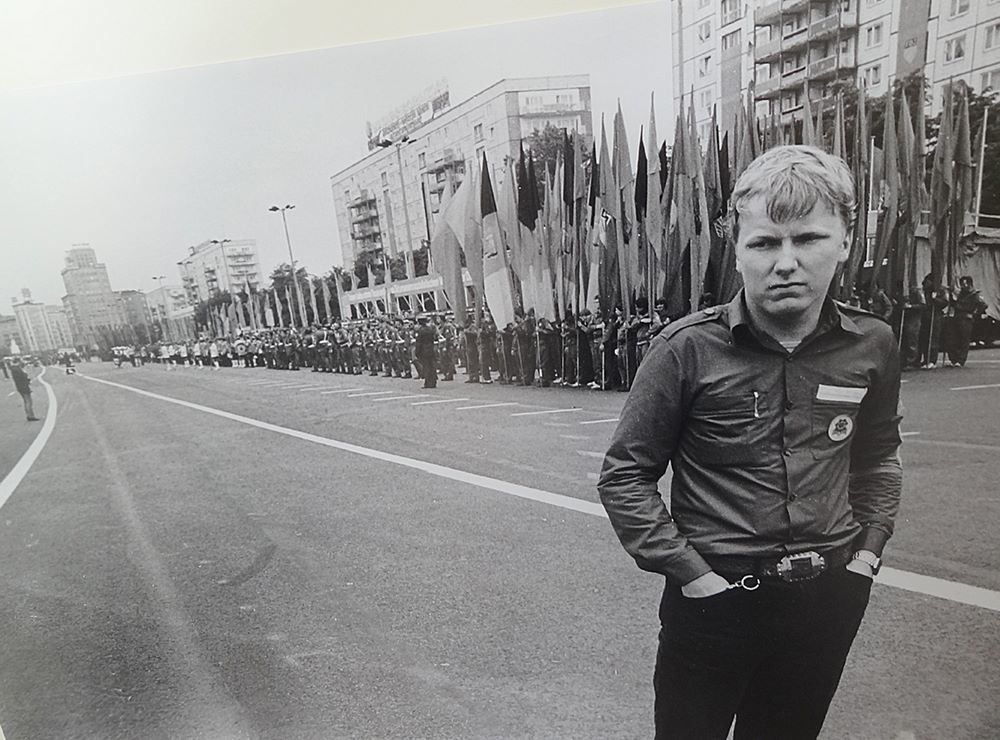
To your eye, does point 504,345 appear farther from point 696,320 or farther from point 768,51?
point 768,51

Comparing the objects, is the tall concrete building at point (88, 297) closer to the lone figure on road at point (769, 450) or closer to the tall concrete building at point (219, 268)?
the tall concrete building at point (219, 268)

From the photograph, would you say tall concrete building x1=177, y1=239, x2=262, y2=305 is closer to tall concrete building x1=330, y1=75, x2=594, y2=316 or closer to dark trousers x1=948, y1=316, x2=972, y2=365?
tall concrete building x1=330, y1=75, x2=594, y2=316

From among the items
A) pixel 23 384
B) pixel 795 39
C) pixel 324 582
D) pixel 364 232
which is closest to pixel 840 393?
pixel 795 39

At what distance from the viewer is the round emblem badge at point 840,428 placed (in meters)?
1.05

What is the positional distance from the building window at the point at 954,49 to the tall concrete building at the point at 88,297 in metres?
2.12

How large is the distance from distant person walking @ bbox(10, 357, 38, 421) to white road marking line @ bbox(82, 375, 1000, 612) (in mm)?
150

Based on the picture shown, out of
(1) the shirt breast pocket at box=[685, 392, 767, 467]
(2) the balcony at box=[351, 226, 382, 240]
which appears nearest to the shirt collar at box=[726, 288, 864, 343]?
(1) the shirt breast pocket at box=[685, 392, 767, 467]

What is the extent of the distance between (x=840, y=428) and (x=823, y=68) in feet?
2.74

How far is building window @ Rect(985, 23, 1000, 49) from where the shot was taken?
1223 mm

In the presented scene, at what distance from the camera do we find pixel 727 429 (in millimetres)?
1012

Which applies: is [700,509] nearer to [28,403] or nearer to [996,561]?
[996,561]

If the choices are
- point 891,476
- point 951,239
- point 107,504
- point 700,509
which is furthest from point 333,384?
point 951,239

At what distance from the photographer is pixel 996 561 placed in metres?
1.45

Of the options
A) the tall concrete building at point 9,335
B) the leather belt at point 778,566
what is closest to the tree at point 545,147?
the leather belt at point 778,566
